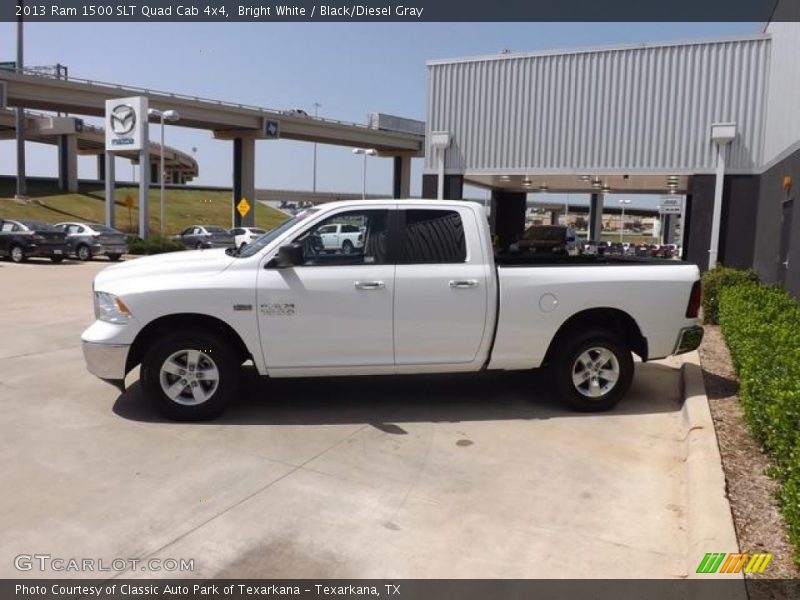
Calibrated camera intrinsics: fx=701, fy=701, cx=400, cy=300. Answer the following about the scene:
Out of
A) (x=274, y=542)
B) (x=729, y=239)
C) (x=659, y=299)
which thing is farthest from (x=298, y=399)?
(x=729, y=239)

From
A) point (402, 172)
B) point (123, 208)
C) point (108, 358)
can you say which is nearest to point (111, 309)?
point (108, 358)

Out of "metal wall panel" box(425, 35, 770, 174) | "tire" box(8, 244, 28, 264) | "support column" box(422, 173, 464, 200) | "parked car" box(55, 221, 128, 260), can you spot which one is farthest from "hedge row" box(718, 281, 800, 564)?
"parked car" box(55, 221, 128, 260)

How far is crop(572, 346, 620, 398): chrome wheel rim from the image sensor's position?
21.3 feet

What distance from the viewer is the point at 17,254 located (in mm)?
25016

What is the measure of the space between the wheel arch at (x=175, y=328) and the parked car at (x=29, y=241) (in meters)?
21.6

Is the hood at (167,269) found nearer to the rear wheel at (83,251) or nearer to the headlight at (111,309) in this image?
Answer: the headlight at (111,309)

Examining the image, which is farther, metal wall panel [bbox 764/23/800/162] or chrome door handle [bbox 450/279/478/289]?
metal wall panel [bbox 764/23/800/162]

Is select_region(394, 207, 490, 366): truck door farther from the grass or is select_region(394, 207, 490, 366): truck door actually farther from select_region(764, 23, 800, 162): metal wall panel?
the grass

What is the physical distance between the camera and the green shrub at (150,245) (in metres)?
34.2

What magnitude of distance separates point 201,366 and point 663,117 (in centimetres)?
1579

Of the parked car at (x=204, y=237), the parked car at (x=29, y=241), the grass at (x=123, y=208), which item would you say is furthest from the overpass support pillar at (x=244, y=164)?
the parked car at (x=29, y=241)

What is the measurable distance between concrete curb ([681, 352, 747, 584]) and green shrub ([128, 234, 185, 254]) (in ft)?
102

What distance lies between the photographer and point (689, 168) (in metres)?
18.2

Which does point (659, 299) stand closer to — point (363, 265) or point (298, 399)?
point (363, 265)
